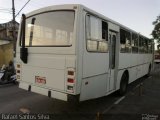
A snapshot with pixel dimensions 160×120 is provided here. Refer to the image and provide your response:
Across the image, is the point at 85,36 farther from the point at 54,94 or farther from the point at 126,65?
the point at 126,65

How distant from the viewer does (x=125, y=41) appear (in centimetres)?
961

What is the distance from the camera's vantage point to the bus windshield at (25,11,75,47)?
6.18 metres

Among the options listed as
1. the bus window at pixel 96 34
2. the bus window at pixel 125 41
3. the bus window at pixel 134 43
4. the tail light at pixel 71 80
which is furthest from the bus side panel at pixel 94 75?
the bus window at pixel 134 43

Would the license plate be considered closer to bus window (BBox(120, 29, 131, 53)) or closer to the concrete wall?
bus window (BBox(120, 29, 131, 53))

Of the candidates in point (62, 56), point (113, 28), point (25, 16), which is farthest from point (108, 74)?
point (25, 16)

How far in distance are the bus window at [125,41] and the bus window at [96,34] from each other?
75.4 inches

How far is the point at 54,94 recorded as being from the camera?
6250 mm

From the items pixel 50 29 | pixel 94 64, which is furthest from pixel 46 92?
pixel 50 29

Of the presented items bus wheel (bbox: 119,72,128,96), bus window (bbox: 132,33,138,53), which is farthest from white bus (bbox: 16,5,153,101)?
bus window (bbox: 132,33,138,53)

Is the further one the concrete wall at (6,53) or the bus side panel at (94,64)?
the concrete wall at (6,53)

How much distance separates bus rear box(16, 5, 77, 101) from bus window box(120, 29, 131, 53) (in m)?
3.43

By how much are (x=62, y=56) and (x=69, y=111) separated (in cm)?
195

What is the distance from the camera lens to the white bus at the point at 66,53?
19.5 feet

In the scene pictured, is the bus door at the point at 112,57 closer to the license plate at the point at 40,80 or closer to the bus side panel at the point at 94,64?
the bus side panel at the point at 94,64
